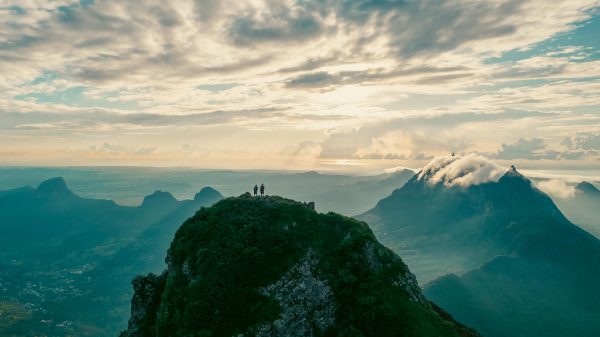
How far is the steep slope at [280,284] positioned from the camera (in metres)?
57.5

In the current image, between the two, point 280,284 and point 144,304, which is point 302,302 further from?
point 144,304

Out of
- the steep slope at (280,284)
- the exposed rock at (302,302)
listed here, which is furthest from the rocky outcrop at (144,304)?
the exposed rock at (302,302)

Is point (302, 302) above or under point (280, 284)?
under

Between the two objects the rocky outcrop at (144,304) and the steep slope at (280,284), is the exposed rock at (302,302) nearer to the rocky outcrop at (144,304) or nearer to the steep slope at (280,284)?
Result: the steep slope at (280,284)

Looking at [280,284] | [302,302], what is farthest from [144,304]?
[302,302]

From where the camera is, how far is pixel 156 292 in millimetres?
72562

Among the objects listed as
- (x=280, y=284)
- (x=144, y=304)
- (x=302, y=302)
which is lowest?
(x=144, y=304)

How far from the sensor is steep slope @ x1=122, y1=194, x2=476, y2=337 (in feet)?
189

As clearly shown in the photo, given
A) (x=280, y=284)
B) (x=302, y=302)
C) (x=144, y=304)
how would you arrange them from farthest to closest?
(x=144, y=304), (x=280, y=284), (x=302, y=302)

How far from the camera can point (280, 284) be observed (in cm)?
6059

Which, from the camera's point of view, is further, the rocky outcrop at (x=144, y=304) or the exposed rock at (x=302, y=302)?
the rocky outcrop at (x=144, y=304)

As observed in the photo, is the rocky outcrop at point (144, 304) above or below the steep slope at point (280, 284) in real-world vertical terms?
below

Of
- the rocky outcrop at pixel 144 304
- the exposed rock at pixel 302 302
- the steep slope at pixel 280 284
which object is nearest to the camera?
the exposed rock at pixel 302 302

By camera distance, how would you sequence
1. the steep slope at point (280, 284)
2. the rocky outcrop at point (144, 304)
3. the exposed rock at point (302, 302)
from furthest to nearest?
the rocky outcrop at point (144, 304)
the steep slope at point (280, 284)
the exposed rock at point (302, 302)
